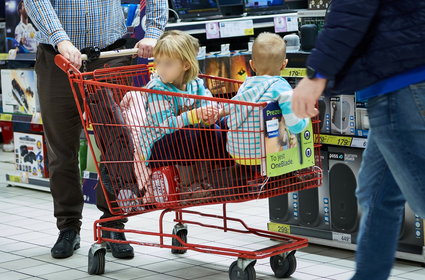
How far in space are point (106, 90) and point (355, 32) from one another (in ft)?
5.53

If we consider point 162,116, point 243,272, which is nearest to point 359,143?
point 243,272

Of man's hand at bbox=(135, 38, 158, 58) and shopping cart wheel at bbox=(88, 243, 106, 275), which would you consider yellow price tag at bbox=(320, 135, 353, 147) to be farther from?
shopping cart wheel at bbox=(88, 243, 106, 275)

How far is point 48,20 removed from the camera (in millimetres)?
3924

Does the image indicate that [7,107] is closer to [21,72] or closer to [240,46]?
[21,72]

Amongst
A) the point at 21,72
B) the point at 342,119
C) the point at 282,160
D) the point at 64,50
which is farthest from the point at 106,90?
A: the point at 21,72

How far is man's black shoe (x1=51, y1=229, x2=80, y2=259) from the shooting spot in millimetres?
4277

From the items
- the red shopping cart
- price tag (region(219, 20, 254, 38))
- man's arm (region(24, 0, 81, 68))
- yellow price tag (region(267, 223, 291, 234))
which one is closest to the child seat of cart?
the red shopping cart

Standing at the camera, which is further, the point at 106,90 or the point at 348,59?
the point at 106,90

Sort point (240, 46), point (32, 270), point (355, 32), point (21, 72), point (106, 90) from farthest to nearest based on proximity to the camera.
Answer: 1. point (240, 46)
2. point (21, 72)
3. point (32, 270)
4. point (106, 90)
5. point (355, 32)

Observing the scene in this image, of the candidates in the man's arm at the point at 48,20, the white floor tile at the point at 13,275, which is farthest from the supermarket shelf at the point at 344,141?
the white floor tile at the point at 13,275

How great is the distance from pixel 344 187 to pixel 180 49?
1.18 m

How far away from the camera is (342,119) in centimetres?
417

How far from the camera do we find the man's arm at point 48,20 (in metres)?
3.90

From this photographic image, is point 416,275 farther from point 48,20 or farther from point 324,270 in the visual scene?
point 48,20
